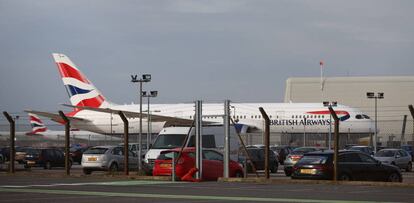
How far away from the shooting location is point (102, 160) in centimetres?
3641

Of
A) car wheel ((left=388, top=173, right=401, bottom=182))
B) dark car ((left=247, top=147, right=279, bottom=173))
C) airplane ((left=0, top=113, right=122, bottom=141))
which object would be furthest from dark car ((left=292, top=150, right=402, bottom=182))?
airplane ((left=0, top=113, right=122, bottom=141))

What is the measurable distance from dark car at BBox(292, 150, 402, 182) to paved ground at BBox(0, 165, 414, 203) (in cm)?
97

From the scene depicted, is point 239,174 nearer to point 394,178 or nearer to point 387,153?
point 394,178

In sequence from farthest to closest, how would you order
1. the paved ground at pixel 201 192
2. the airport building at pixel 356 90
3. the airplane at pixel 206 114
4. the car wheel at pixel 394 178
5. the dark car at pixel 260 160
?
the airport building at pixel 356 90 < the airplane at pixel 206 114 < the dark car at pixel 260 160 < the car wheel at pixel 394 178 < the paved ground at pixel 201 192

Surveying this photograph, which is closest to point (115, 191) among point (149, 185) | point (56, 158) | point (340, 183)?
point (149, 185)

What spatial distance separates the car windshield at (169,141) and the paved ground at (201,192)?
22.3 feet

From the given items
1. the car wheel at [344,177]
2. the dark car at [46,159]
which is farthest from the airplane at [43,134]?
the car wheel at [344,177]

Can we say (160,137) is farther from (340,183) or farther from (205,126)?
(340,183)

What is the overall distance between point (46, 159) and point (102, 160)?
975 cm

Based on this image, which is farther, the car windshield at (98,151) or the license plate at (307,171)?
the car windshield at (98,151)

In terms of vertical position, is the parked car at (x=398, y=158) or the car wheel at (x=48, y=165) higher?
the parked car at (x=398, y=158)

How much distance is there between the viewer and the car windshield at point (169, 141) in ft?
108

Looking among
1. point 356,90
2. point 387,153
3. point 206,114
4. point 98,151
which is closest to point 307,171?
point 98,151

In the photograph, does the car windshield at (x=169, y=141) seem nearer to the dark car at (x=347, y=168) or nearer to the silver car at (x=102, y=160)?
the silver car at (x=102, y=160)
